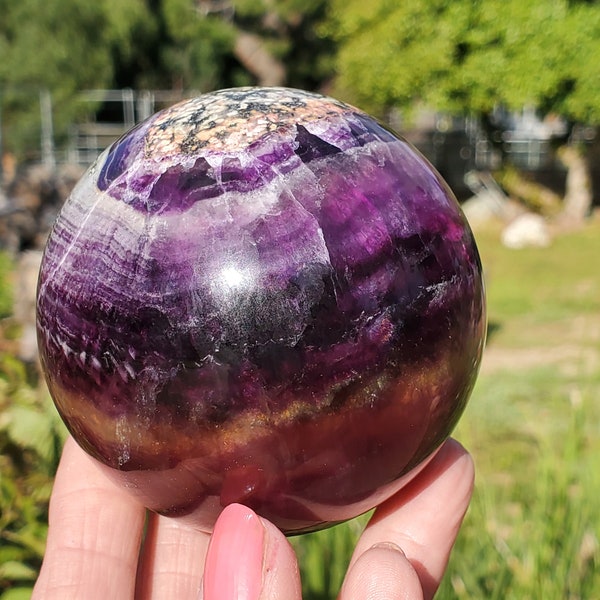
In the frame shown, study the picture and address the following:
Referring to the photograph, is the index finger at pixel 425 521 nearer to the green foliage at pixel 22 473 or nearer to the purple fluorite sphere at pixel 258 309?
the purple fluorite sphere at pixel 258 309

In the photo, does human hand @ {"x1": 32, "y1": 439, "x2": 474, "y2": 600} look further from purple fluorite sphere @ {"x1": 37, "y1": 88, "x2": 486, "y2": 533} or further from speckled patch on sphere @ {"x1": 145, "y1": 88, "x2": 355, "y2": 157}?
speckled patch on sphere @ {"x1": 145, "y1": 88, "x2": 355, "y2": 157}

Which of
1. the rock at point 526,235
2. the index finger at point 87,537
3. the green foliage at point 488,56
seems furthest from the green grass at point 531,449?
the green foliage at point 488,56

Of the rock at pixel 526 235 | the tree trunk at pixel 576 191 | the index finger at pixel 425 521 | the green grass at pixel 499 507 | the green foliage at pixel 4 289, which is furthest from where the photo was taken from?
the tree trunk at pixel 576 191

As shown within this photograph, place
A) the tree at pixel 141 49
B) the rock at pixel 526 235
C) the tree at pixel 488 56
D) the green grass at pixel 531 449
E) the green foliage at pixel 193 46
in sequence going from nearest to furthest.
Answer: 1. the green grass at pixel 531 449
2. the tree at pixel 488 56
3. the rock at pixel 526 235
4. the tree at pixel 141 49
5. the green foliage at pixel 193 46

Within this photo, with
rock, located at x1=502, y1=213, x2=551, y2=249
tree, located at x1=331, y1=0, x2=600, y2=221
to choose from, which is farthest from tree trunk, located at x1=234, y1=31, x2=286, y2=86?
rock, located at x1=502, y1=213, x2=551, y2=249

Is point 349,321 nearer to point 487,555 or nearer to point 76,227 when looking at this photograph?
point 76,227

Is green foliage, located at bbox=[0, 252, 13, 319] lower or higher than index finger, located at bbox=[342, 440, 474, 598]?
lower
